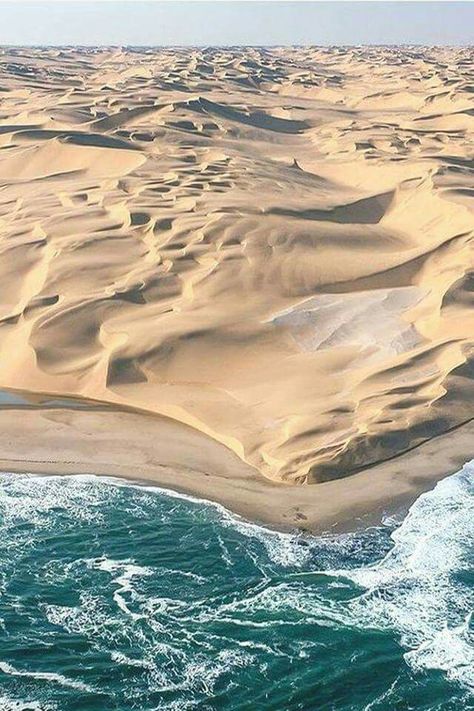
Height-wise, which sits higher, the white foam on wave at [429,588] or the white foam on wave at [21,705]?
the white foam on wave at [429,588]

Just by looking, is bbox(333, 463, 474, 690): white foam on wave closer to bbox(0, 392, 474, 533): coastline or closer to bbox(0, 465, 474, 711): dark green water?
bbox(0, 465, 474, 711): dark green water

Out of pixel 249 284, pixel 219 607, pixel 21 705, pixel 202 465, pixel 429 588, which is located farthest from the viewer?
pixel 249 284

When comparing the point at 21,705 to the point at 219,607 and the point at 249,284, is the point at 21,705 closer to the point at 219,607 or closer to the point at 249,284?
the point at 219,607

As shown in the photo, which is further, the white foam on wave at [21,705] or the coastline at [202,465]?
the coastline at [202,465]

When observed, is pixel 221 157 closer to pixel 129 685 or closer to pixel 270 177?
pixel 270 177

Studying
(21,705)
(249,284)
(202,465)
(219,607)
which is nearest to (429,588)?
(219,607)

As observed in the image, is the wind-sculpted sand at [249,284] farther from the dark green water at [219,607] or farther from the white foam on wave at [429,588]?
the dark green water at [219,607]

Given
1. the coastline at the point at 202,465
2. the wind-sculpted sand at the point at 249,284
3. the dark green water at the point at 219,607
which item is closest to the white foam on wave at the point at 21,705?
the dark green water at the point at 219,607
